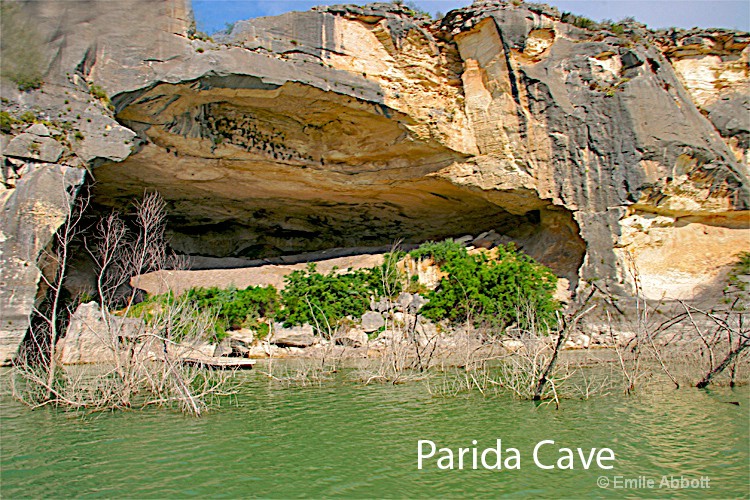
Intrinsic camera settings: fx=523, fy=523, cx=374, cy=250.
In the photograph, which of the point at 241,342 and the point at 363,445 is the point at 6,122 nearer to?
the point at 241,342

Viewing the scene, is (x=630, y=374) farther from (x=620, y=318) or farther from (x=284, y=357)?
(x=284, y=357)

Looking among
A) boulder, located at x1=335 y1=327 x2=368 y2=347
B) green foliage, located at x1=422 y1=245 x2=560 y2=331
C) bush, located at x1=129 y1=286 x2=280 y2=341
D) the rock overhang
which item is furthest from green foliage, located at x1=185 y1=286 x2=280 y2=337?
green foliage, located at x1=422 y1=245 x2=560 y2=331

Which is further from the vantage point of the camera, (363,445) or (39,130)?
(39,130)

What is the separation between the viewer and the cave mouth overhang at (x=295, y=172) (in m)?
12.0

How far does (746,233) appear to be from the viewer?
13.1m

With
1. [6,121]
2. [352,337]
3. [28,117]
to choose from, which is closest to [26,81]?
[28,117]

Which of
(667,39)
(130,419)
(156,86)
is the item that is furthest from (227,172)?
(667,39)

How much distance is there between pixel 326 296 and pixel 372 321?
54.1 inches

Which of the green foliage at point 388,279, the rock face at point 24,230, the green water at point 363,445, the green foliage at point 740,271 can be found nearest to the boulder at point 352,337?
the green foliage at point 388,279

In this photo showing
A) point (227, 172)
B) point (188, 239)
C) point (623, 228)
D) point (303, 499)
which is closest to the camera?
point (303, 499)

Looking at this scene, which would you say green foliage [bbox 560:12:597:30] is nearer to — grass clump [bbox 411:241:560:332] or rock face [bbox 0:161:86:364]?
grass clump [bbox 411:241:560:332]

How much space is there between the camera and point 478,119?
516 inches

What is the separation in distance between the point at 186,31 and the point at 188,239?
8501 mm

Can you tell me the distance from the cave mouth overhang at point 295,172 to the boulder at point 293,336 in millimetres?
4370
